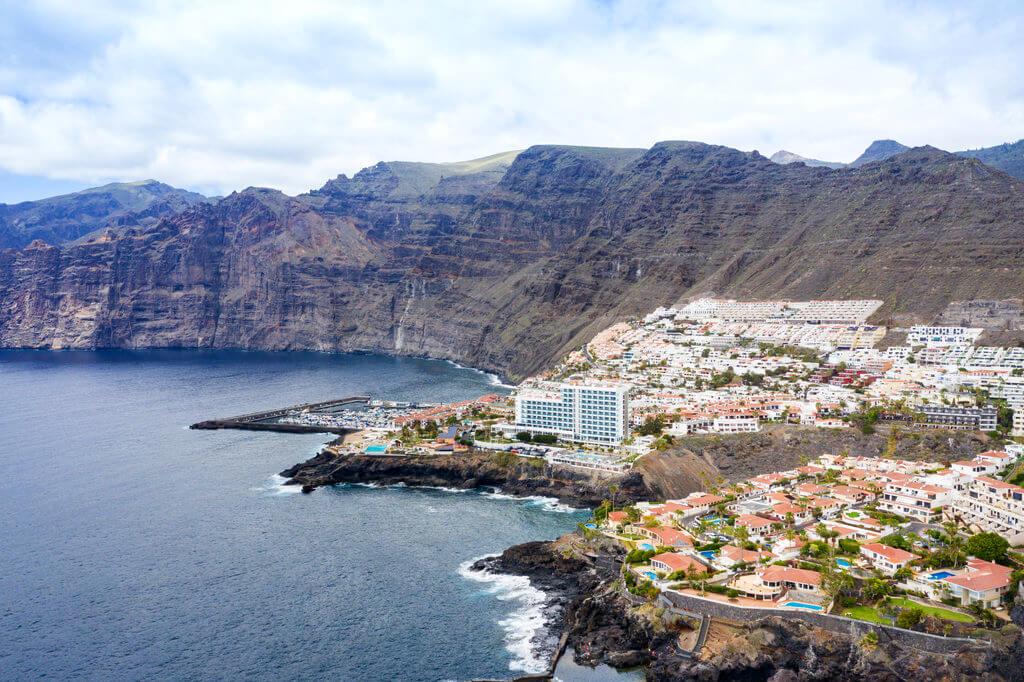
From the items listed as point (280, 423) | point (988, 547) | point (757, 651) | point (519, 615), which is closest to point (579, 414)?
point (519, 615)

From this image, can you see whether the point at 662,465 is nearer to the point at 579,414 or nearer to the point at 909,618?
the point at 579,414

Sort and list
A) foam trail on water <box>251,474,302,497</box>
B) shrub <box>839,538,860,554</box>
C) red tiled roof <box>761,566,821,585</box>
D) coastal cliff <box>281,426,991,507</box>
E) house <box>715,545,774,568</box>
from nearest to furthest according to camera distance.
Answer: red tiled roof <box>761,566,821,585</box>, shrub <box>839,538,860,554</box>, house <box>715,545,774,568</box>, coastal cliff <box>281,426,991,507</box>, foam trail on water <box>251,474,302,497</box>

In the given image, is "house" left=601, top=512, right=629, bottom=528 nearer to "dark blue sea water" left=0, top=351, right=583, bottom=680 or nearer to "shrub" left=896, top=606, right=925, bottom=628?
"dark blue sea water" left=0, top=351, right=583, bottom=680

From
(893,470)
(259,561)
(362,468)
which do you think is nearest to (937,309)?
(893,470)

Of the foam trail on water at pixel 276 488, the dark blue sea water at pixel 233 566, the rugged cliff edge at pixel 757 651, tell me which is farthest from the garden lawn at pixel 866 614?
the foam trail on water at pixel 276 488

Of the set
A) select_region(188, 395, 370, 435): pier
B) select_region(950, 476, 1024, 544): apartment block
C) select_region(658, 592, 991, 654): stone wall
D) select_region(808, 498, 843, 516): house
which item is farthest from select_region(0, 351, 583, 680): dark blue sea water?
select_region(950, 476, 1024, 544): apartment block

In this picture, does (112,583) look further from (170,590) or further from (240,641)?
(240,641)
